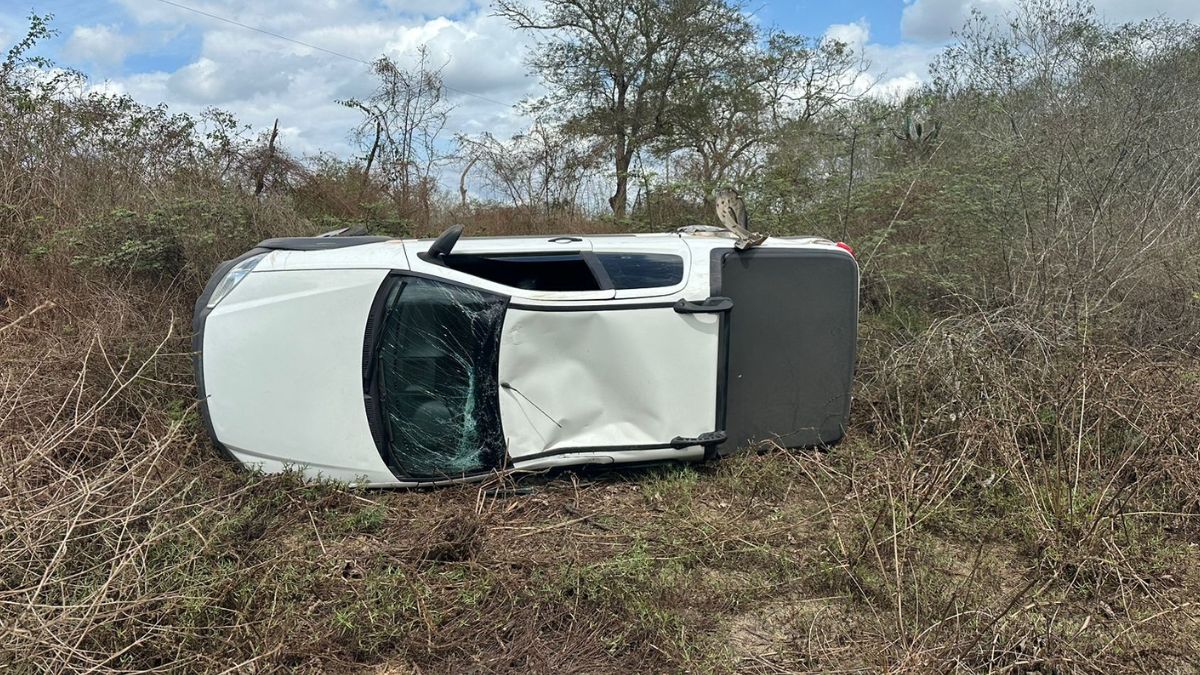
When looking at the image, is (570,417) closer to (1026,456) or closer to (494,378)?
(494,378)

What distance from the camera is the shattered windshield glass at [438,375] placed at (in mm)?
3463

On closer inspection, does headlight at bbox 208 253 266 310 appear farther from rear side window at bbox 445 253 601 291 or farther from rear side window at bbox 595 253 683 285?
rear side window at bbox 595 253 683 285

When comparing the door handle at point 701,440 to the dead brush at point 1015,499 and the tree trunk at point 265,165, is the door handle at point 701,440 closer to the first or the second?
the dead brush at point 1015,499

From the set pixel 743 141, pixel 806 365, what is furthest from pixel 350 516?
pixel 743 141

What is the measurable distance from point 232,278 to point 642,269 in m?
2.10

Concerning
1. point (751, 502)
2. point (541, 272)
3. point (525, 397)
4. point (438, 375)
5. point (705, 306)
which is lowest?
point (751, 502)

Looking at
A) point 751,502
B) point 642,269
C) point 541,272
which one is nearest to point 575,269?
point 541,272

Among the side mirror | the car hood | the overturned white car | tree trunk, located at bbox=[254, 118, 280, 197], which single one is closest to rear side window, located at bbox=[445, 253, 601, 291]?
the overturned white car

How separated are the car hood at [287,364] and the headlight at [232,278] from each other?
64mm

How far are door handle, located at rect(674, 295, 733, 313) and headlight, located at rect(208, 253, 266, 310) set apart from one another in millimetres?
2145

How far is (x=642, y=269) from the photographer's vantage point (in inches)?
149

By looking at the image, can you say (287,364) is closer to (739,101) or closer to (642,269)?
(642,269)

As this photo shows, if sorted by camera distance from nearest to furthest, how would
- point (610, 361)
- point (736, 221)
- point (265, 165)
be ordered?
point (610, 361) < point (736, 221) < point (265, 165)

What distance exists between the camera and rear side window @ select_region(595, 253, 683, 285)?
12.2ft
